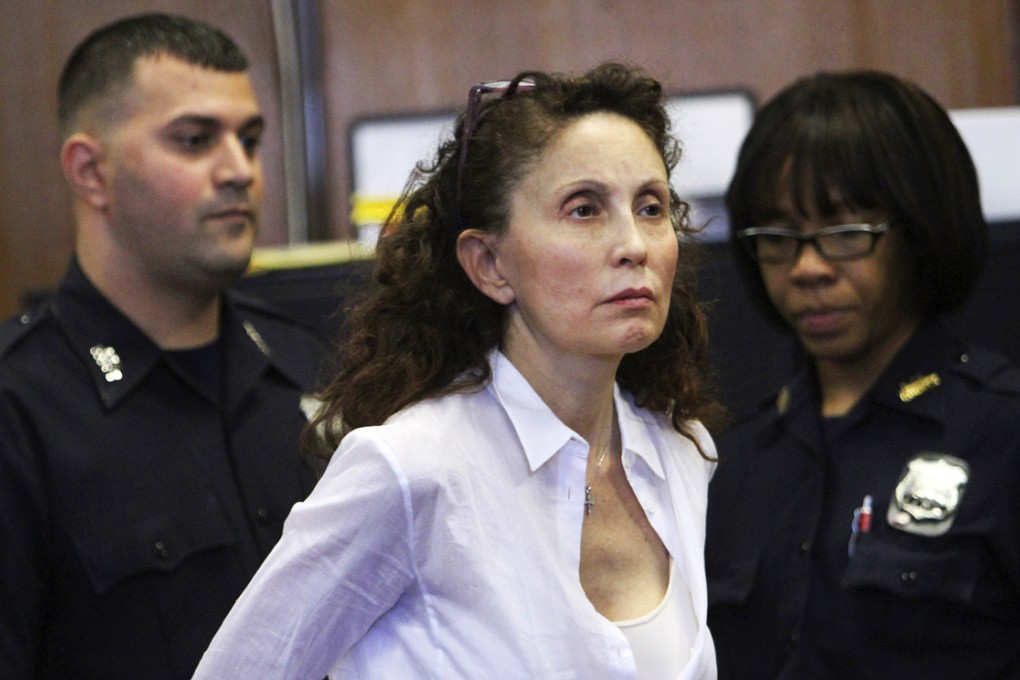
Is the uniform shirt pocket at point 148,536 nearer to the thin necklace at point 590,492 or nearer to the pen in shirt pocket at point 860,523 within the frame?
the thin necklace at point 590,492

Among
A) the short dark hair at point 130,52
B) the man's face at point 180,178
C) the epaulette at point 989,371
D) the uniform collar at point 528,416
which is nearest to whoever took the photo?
the uniform collar at point 528,416

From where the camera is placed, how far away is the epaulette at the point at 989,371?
1.92 meters

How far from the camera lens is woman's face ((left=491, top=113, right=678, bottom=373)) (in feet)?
4.76

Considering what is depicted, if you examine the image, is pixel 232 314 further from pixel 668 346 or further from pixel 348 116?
pixel 348 116

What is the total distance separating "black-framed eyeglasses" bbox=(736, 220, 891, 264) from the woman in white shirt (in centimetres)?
40

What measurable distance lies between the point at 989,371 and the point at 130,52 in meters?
1.39

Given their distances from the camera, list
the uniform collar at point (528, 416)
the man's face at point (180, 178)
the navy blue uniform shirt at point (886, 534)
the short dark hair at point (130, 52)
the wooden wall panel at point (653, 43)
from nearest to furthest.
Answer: the uniform collar at point (528, 416), the navy blue uniform shirt at point (886, 534), the man's face at point (180, 178), the short dark hair at point (130, 52), the wooden wall panel at point (653, 43)

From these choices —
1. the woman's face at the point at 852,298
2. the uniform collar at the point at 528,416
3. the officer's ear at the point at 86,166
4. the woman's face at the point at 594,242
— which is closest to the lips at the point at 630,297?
the woman's face at the point at 594,242

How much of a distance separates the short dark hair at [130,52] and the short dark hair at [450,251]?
2.33 feet

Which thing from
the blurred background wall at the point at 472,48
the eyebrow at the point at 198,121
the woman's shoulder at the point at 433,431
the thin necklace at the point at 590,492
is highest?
the blurred background wall at the point at 472,48


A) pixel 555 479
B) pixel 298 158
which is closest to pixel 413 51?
pixel 298 158

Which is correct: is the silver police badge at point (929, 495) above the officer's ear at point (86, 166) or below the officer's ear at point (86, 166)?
below

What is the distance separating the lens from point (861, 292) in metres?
1.99

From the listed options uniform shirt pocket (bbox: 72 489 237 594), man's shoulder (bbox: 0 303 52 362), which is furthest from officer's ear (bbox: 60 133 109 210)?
uniform shirt pocket (bbox: 72 489 237 594)
